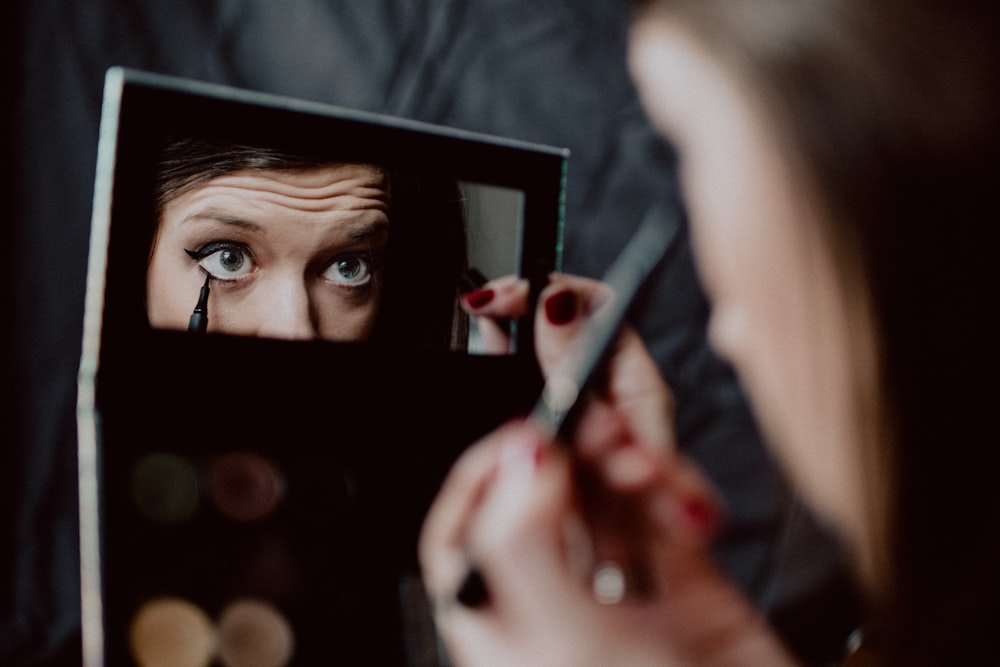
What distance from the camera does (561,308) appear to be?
46 centimetres

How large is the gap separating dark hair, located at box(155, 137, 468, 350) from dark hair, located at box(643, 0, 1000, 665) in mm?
170

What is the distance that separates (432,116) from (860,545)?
0.35 metres

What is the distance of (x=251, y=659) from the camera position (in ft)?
1.18

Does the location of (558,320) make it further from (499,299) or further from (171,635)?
(171,635)

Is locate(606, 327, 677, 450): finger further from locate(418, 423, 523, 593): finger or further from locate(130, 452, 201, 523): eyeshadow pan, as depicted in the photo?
locate(130, 452, 201, 523): eyeshadow pan

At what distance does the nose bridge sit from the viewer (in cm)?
40

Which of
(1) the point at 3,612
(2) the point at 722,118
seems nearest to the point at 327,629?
(1) the point at 3,612

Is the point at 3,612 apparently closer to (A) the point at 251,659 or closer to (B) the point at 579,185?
(A) the point at 251,659

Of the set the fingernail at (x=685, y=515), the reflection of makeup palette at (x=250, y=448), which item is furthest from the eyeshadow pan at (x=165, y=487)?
the fingernail at (x=685, y=515)

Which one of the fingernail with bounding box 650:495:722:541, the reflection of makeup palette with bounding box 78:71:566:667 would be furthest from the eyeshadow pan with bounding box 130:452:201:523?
the fingernail with bounding box 650:495:722:541

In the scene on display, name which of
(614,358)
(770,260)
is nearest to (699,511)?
(614,358)

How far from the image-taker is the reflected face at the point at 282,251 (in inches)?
15.1

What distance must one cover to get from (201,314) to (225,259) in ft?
0.11

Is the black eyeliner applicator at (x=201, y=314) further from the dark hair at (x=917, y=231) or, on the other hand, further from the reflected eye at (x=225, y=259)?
the dark hair at (x=917, y=231)
